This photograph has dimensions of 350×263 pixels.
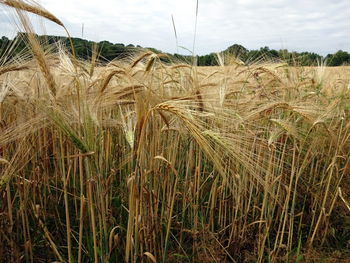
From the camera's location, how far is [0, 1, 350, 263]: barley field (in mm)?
1555

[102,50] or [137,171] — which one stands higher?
[102,50]

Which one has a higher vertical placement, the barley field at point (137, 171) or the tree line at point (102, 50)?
the tree line at point (102, 50)

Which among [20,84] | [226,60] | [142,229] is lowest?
[142,229]

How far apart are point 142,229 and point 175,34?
1.09 meters

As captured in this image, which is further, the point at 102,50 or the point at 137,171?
the point at 102,50

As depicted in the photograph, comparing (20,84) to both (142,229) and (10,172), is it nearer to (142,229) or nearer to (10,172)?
(10,172)

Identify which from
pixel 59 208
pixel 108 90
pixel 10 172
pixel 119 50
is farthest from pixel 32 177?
pixel 119 50

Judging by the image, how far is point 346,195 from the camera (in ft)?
9.29

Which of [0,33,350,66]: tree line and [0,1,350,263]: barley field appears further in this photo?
[0,33,350,66]: tree line

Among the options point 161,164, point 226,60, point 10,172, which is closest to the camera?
point 10,172

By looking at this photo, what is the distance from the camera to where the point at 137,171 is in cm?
139

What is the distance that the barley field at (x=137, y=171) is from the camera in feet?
5.10

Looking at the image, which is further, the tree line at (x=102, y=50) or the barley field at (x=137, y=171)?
the tree line at (x=102, y=50)

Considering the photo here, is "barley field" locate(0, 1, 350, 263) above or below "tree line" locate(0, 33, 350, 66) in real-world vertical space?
below
